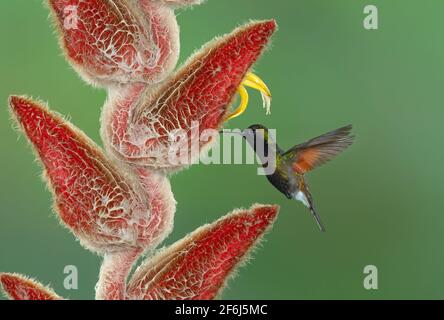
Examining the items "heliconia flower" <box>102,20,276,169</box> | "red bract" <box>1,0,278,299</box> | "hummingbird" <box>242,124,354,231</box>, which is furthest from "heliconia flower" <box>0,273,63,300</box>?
"hummingbird" <box>242,124,354,231</box>

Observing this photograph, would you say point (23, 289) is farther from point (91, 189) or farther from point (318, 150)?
point (318, 150)

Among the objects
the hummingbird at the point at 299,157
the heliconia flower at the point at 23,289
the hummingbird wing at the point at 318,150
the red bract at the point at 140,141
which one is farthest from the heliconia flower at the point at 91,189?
the hummingbird wing at the point at 318,150

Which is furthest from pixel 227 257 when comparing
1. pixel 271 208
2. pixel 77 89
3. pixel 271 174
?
pixel 77 89

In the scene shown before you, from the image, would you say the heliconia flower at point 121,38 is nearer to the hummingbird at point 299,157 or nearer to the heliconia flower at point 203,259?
the heliconia flower at point 203,259

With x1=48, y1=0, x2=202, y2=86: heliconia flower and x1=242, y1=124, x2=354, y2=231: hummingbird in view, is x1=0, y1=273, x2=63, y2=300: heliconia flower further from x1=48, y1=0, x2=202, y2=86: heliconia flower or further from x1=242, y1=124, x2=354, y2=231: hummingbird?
x1=242, y1=124, x2=354, y2=231: hummingbird

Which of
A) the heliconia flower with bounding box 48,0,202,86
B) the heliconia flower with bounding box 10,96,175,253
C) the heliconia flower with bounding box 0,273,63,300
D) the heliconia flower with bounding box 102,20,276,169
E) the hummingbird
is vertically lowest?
the heliconia flower with bounding box 0,273,63,300

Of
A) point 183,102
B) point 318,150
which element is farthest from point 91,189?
point 318,150

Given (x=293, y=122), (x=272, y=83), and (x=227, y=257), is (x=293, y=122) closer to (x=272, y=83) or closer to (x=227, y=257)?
(x=272, y=83)
